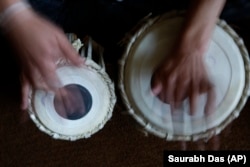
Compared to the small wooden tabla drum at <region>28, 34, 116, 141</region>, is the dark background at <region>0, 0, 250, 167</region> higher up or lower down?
lower down

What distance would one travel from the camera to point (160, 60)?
80 cm

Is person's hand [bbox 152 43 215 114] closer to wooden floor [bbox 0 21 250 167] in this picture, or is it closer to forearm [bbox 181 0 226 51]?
forearm [bbox 181 0 226 51]

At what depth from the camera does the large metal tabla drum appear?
0.80m

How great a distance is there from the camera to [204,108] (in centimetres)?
81

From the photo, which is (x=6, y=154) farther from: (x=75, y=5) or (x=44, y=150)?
(x=75, y=5)

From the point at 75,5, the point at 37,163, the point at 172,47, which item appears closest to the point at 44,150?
the point at 37,163

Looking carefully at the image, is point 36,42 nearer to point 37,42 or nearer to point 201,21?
point 37,42

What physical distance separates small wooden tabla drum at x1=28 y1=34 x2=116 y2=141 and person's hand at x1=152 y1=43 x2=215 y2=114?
120 mm

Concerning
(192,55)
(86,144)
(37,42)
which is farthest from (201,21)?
(86,144)

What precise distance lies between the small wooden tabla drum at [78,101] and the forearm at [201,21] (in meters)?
0.19

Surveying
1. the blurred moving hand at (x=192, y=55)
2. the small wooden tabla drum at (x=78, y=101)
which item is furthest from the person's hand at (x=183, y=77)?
the small wooden tabla drum at (x=78, y=101)

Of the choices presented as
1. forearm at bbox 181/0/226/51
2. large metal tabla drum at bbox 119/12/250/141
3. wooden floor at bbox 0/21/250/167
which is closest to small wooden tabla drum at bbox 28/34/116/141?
Result: large metal tabla drum at bbox 119/12/250/141

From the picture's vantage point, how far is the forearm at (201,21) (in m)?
0.73

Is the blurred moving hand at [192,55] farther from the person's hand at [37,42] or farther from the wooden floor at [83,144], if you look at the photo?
the wooden floor at [83,144]
